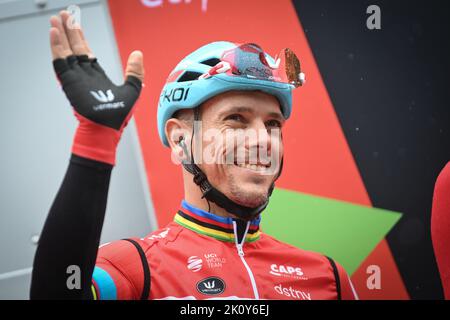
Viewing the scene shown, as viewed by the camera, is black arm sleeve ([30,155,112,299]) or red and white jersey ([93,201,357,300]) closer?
black arm sleeve ([30,155,112,299])

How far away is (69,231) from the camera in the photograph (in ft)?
5.00

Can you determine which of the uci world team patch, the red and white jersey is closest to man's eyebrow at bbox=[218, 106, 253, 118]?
the red and white jersey

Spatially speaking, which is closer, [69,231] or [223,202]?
[69,231]

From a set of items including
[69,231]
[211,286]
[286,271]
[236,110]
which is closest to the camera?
[69,231]

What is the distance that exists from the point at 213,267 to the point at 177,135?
522 millimetres

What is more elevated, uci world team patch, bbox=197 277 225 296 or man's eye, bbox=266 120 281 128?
man's eye, bbox=266 120 281 128

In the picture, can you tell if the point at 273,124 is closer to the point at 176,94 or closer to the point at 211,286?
the point at 176,94

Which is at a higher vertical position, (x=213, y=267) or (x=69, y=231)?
(x=69, y=231)

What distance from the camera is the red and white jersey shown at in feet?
6.47

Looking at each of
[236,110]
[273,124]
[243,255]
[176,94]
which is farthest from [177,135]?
[243,255]

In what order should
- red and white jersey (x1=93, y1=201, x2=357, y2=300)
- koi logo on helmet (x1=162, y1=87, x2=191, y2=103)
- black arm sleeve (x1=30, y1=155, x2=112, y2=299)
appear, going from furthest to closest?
koi logo on helmet (x1=162, y1=87, x2=191, y2=103), red and white jersey (x1=93, y1=201, x2=357, y2=300), black arm sleeve (x1=30, y1=155, x2=112, y2=299)

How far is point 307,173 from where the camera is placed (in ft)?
10.5

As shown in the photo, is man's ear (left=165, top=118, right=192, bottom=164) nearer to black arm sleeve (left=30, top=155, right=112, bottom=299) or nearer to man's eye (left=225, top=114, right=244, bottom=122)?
man's eye (left=225, top=114, right=244, bottom=122)
